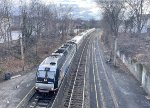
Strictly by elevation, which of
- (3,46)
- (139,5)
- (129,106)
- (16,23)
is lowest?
(129,106)

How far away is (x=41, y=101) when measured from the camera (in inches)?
918

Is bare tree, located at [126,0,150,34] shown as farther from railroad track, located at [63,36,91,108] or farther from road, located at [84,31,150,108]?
railroad track, located at [63,36,91,108]

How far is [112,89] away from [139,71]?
4.76m

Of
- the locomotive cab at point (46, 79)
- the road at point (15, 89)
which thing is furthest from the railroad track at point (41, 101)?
the road at point (15, 89)

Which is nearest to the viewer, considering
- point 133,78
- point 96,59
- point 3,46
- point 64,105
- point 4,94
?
point 64,105

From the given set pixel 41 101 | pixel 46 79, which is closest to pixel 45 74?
pixel 46 79

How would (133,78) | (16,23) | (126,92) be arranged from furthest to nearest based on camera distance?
(16,23), (133,78), (126,92)

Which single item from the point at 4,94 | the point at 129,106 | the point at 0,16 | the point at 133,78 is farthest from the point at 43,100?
the point at 0,16

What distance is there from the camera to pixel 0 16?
41.4 meters

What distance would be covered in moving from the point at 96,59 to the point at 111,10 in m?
22.4

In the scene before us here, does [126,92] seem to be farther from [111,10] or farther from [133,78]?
[111,10]

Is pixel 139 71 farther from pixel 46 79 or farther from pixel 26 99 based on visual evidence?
pixel 26 99

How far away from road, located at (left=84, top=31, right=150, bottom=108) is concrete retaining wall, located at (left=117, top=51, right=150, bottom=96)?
472 mm

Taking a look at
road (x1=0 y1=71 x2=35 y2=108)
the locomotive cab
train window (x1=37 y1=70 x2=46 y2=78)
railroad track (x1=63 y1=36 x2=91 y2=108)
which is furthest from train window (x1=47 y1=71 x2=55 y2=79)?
road (x1=0 y1=71 x2=35 y2=108)
